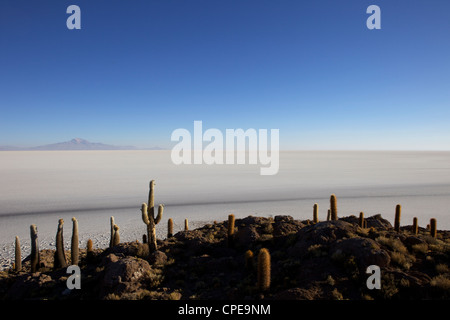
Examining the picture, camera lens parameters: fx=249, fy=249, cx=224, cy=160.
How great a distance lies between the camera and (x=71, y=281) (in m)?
9.70

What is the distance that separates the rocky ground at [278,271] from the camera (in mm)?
7066

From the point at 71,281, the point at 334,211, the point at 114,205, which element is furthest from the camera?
the point at 114,205

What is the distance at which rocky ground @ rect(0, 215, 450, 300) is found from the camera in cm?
707

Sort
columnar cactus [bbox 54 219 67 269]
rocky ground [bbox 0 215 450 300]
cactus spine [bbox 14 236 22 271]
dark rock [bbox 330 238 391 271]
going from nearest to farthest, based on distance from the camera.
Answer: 1. rocky ground [bbox 0 215 450 300]
2. dark rock [bbox 330 238 391 271]
3. columnar cactus [bbox 54 219 67 269]
4. cactus spine [bbox 14 236 22 271]

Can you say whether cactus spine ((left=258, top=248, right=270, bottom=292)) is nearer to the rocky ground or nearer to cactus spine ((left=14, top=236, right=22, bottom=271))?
the rocky ground

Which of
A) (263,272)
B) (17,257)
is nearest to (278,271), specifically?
(263,272)

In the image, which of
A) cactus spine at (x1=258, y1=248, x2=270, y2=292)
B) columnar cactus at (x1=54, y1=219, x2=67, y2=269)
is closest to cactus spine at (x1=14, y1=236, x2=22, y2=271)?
columnar cactus at (x1=54, y1=219, x2=67, y2=269)

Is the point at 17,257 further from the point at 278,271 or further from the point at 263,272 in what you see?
the point at 278,271

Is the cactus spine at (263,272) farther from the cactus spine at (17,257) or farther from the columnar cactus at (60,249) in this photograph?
the cactus spine at (17,257)

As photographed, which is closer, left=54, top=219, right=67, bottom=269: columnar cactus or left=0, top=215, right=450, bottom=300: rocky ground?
left=0, top=215, right=450, bottom=300: rocky ground

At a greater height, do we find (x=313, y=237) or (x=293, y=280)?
(x=313, y=237)
